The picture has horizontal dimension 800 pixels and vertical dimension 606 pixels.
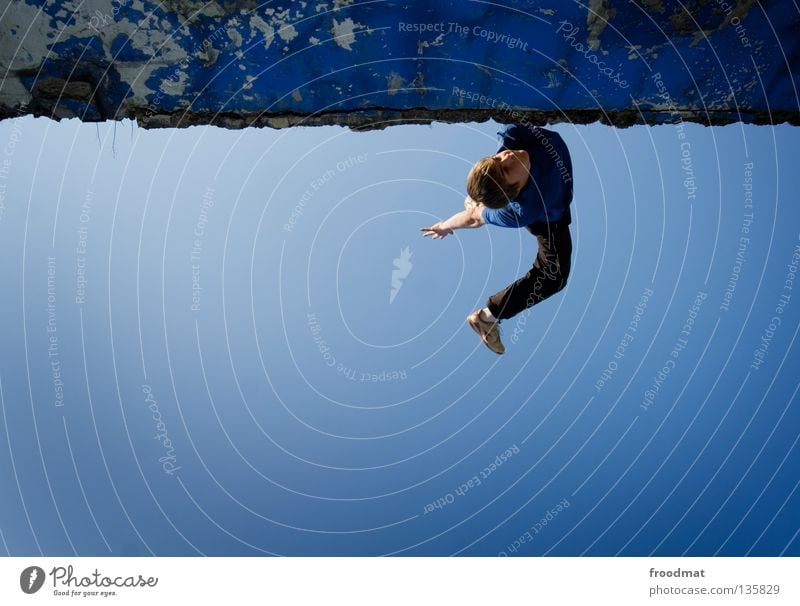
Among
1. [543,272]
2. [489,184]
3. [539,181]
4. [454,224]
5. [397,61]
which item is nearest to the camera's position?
[397,61]

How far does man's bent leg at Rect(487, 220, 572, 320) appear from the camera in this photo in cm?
475

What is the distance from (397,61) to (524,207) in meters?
1.29

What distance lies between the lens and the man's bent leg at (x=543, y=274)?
4.75 meters

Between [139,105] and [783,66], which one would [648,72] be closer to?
[783,66]

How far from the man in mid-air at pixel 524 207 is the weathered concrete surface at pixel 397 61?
0.79 feet

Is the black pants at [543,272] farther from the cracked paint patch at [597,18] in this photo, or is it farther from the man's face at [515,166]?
the cracked paint patch at [597,18]

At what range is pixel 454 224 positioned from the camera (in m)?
4.89

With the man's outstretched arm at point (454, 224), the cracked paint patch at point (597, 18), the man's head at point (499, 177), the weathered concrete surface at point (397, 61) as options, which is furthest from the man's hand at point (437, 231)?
the cracked paint patch at point (597, 18)

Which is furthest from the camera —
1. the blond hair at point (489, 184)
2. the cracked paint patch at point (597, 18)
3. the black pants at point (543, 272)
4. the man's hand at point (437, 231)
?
the man's hand at point (437, 231)

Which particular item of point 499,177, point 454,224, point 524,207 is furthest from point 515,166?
point 454,224

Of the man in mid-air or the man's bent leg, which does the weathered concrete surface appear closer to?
the man in mid-air

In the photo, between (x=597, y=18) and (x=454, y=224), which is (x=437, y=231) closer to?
(x=454, y=224)

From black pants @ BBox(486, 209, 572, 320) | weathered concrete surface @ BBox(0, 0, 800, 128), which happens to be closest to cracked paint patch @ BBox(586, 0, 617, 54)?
weathered concrete surface @ BBox(0, 0, 800, 128)
